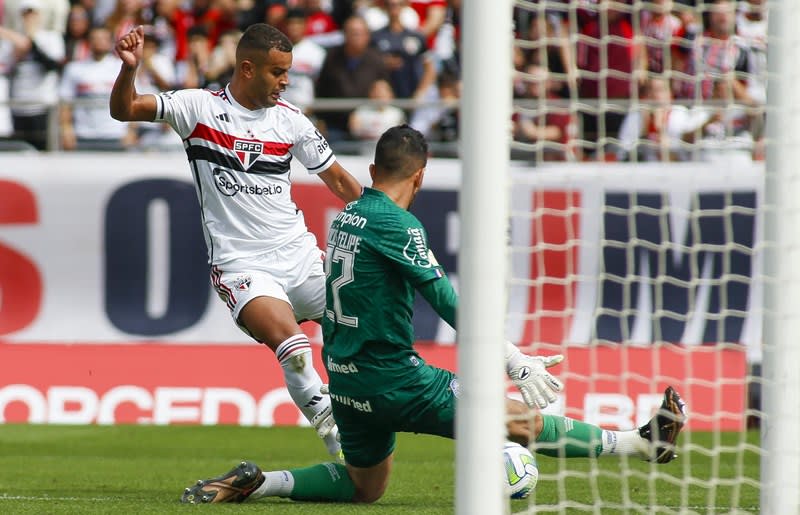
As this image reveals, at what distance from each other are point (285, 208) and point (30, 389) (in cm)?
440

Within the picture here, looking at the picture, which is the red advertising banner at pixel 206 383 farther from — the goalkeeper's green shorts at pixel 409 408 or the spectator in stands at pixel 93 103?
the goalkeeper's green shorts at pixel 409 408

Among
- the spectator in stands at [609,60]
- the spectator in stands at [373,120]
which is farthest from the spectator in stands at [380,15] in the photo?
the spectator in stands at [609,60]

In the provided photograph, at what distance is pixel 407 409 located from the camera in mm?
6105

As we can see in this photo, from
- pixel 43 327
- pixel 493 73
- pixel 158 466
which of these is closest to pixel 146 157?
pixel 43 327

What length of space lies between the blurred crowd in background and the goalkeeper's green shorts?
503 cm

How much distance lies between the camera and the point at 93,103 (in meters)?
12.5

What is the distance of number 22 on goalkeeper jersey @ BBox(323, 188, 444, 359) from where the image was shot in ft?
19.3

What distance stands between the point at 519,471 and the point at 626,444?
619 millimetres

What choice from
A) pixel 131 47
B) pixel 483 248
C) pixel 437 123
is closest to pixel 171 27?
pixel 437 123

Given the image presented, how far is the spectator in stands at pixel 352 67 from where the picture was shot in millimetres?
13516

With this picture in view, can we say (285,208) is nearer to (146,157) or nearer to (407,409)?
(407,409)

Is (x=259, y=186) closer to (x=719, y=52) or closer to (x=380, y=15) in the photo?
(x=719, y=52)

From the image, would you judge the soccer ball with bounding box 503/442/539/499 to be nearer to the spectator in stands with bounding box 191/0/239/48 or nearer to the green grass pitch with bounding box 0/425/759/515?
the green grass pitch with bounding box 0/425/759/515

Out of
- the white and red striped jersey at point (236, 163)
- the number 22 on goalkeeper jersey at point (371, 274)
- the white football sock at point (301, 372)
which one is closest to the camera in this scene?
the number 22 on goalkeeper jersey at point (371, 274)
